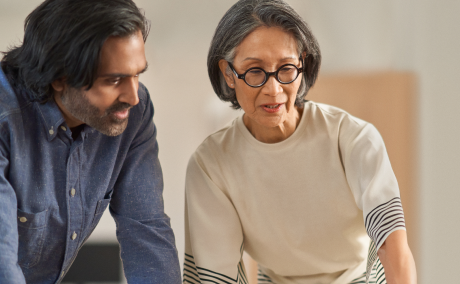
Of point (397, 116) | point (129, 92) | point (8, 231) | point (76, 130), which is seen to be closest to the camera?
point (8, 231)

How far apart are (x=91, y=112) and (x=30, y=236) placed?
1.13ft

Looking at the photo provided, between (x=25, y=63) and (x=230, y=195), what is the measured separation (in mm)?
677

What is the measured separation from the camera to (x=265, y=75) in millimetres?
1344

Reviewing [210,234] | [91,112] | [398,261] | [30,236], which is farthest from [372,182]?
[30,236]

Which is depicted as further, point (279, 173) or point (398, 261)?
point (279, 173)

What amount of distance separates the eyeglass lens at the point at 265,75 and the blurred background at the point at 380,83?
1311 mm

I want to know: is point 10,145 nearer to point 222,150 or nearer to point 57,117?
point 57,117

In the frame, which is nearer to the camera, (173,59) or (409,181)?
(409,181)

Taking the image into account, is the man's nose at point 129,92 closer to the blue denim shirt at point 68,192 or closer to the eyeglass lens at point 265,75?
the blue denim shirt at point 68,192

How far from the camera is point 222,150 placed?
154 centimetres

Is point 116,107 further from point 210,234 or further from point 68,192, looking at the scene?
point 210,234

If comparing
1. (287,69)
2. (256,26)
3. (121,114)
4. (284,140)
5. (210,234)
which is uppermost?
(256,26)

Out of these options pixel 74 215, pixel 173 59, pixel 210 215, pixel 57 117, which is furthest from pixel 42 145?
pixel 173 59

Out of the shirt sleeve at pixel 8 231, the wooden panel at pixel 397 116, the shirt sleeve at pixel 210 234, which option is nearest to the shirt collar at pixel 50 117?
the shirt sleeve at pixel 8 231
